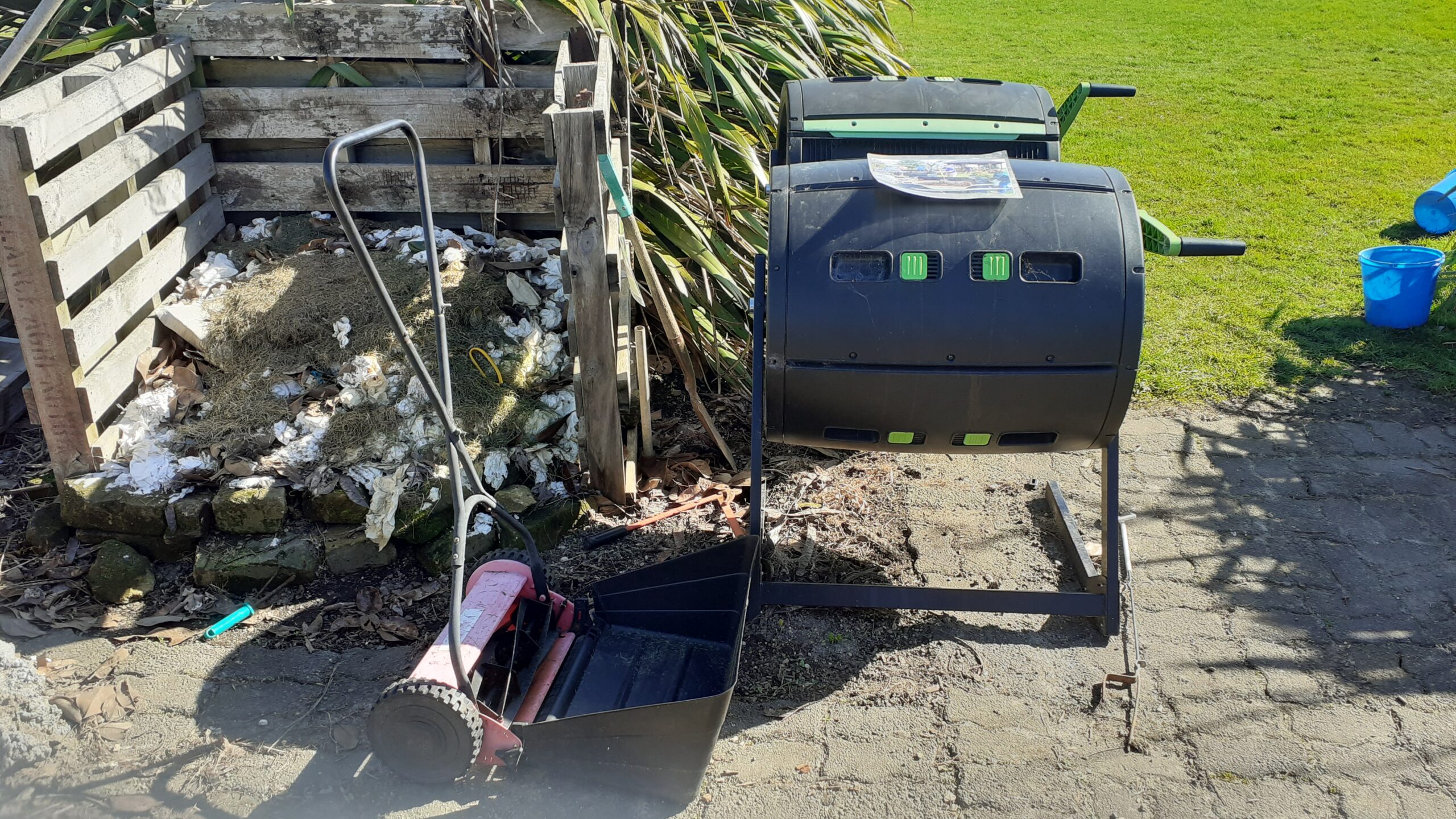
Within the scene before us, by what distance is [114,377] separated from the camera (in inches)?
147

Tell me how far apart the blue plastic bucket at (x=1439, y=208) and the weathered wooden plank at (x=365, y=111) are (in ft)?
17.9

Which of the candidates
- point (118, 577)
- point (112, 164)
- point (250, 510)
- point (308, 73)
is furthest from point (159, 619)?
point (308, 73)

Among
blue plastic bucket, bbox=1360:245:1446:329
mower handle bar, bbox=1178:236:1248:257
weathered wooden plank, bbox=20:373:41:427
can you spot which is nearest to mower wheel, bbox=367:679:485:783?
weathered wooden plank, bbox=20:373:41:427

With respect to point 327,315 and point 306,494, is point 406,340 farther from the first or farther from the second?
point 327,315

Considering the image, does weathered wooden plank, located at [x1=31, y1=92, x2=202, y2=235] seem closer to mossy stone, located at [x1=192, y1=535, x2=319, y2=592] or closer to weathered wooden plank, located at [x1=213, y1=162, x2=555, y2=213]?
weathered wooden plank, located at [x1=213, y1=162, x2=555, y2=213]

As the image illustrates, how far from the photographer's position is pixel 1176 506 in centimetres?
405

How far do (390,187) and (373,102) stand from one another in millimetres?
373

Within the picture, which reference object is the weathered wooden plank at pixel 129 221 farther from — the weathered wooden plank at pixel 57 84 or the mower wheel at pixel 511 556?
the mower wheel at pixel 511 556

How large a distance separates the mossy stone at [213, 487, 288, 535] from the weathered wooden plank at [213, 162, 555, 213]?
5.20 ft

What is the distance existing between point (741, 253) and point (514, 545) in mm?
1839

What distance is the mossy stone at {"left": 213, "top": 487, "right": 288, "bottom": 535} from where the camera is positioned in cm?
353

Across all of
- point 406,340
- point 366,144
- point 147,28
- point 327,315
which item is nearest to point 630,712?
point 406,340

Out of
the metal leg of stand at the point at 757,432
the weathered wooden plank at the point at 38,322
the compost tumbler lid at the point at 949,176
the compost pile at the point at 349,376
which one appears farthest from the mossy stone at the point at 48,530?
the compost tumbler lid at the point at 949,176

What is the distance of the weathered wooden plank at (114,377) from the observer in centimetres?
356
